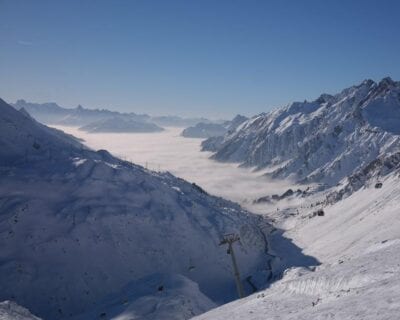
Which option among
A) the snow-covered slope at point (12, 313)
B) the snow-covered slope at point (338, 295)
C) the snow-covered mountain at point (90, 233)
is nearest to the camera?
the snow-covered slope at point (338, 295)

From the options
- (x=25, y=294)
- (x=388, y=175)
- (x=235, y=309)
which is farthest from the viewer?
(x=388, y=175)

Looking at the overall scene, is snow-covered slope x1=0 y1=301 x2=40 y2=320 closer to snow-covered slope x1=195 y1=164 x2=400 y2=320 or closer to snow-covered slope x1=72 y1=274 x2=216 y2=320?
snow-covered slope x1=72 y1=274 x2=216 y2=320

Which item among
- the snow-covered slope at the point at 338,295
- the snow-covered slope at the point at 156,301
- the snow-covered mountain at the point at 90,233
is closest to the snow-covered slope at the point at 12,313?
the snow-covered slope at the point at 156,301

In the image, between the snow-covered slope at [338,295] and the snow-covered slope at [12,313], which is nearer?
the snow-covered slope at [338,295]

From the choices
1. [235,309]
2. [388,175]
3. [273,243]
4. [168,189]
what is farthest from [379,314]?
[388,175]

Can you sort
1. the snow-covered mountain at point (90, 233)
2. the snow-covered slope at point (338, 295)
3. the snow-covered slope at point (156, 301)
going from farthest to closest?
the snow-covered mountain at point (90, 233)
the snow-covered slope at point (156, 301)
the snow-covered slope at point (338, 295)

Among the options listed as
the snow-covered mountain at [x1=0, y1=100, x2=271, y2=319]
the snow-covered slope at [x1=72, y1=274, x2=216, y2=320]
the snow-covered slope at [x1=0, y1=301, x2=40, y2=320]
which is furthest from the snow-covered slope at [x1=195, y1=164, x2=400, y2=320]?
the snow-covered mountain at [x1=0, y1=100, x2=271, y2=319]

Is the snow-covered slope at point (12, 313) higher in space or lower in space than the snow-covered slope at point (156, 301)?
higher

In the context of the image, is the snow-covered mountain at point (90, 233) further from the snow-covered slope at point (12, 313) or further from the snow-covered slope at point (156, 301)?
the snow-covered slope at point (12, 313)

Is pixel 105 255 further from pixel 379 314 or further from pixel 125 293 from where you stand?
pixel 379 314
